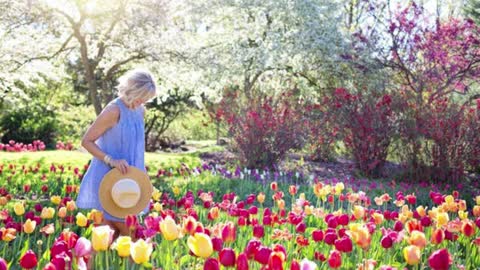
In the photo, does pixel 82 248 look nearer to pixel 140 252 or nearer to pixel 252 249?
pixel 140 252

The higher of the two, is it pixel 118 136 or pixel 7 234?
pixel 118 136

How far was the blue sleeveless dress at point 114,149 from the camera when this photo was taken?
350 centimetres

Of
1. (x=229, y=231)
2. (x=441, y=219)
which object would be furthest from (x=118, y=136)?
(x=441, y=219)

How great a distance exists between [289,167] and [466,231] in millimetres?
6897

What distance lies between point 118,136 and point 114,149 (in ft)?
0.30

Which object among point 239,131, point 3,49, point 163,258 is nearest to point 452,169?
point 239,131

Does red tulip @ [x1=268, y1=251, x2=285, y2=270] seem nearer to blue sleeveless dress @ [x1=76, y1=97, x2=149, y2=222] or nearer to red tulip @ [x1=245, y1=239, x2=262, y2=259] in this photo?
red tulip @ [x1=245, y1=239, x2=262, y2=259]

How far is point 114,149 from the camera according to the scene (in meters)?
3.56

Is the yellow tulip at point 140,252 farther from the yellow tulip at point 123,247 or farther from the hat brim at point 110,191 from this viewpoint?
the hat brim at point 110,191

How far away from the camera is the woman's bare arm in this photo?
3398 millimetres

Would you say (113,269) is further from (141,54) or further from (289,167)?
(141,54)

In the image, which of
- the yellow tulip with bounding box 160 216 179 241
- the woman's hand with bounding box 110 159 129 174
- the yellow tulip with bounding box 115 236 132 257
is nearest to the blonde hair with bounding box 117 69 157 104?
the woman's hand with bounding box 110 159 129 174

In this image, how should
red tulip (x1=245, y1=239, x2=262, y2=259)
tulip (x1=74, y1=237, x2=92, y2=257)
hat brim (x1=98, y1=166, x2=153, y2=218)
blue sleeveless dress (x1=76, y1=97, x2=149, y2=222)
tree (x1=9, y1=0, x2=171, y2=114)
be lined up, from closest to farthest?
tulip (x1=74, y1=237, x2=92, y2=257) < red tulip (x1=245, y1=239, x2=262, y2=259) < hat brim (x1=98, y1=166, x2=153, y2=218) < blue sleeveless dress (x1=76, y1=97, x2=149, y2=222) < tree (x1=9, y1=0, x2=171, y2=114)

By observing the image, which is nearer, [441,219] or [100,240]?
[100,240]
